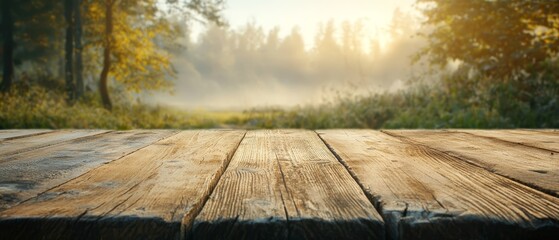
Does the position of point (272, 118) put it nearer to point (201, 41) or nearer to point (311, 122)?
point (311, 122)

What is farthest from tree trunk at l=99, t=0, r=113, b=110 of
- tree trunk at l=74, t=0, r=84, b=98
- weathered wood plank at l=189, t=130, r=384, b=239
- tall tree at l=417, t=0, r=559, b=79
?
weathered wood plank at l=189, t=130, r=384, b=239

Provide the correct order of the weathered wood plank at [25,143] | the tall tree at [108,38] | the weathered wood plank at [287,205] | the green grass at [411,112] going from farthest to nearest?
the tall tree at [108,38]
the green grass at [411,112]
the weathered wood plank at [25,143]
the weathered wood plank at [287,205]

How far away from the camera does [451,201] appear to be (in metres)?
0.89

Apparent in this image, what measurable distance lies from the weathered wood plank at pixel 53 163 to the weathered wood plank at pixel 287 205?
427mm

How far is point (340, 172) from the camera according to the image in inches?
48.3

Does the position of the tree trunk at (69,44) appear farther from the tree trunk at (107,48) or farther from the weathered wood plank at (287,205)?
the weathered wood plank at (287,205)

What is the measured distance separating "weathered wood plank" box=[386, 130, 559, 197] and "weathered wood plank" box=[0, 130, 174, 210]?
1.17m

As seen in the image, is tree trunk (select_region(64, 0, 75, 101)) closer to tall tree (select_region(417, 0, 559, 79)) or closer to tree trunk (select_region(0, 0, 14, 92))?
tree trunk (select_region(0, 0, 14, 92))

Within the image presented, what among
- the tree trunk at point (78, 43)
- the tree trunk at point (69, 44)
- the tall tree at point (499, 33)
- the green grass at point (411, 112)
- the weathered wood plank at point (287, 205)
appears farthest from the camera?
the tree trunk at point (69, 44)

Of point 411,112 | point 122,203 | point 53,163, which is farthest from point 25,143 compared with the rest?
point 411,112

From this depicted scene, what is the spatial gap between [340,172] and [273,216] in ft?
1.56

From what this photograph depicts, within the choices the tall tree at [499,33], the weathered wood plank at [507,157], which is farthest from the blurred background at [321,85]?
the weathered wood plank at [507,157]

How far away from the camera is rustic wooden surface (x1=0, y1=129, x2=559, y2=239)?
0.76m

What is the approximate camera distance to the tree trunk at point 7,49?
1488 cm
